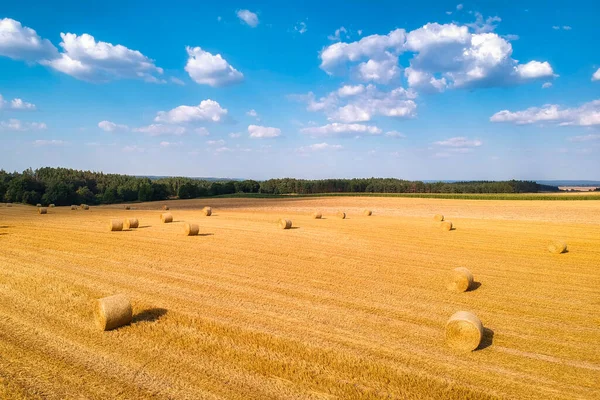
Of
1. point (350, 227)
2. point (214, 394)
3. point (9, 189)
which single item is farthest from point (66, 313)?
point (9, 189)

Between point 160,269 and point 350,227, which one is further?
point 350,227

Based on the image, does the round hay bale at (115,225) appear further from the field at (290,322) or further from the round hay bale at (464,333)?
Answer: the round hay bale at (464,333)

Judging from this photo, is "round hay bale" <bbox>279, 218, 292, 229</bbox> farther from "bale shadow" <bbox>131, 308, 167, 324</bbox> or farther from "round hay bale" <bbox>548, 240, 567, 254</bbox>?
"bale shadow" <bbox>131, 308, 167, 324</bbox>

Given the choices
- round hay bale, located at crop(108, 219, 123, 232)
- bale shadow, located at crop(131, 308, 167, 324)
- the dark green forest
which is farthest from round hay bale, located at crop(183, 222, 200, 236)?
the dark green forest

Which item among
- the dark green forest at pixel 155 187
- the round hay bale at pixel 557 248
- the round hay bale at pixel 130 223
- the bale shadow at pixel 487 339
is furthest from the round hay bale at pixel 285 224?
the dark green forest at pixel 155 187

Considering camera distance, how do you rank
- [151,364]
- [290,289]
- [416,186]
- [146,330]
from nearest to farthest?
1. [151,364]
2. [146,330]
3. [290,289]
4. [416,186]

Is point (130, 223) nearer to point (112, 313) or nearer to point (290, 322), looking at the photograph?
point (112, 313)

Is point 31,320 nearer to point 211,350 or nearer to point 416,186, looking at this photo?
point 211,350
